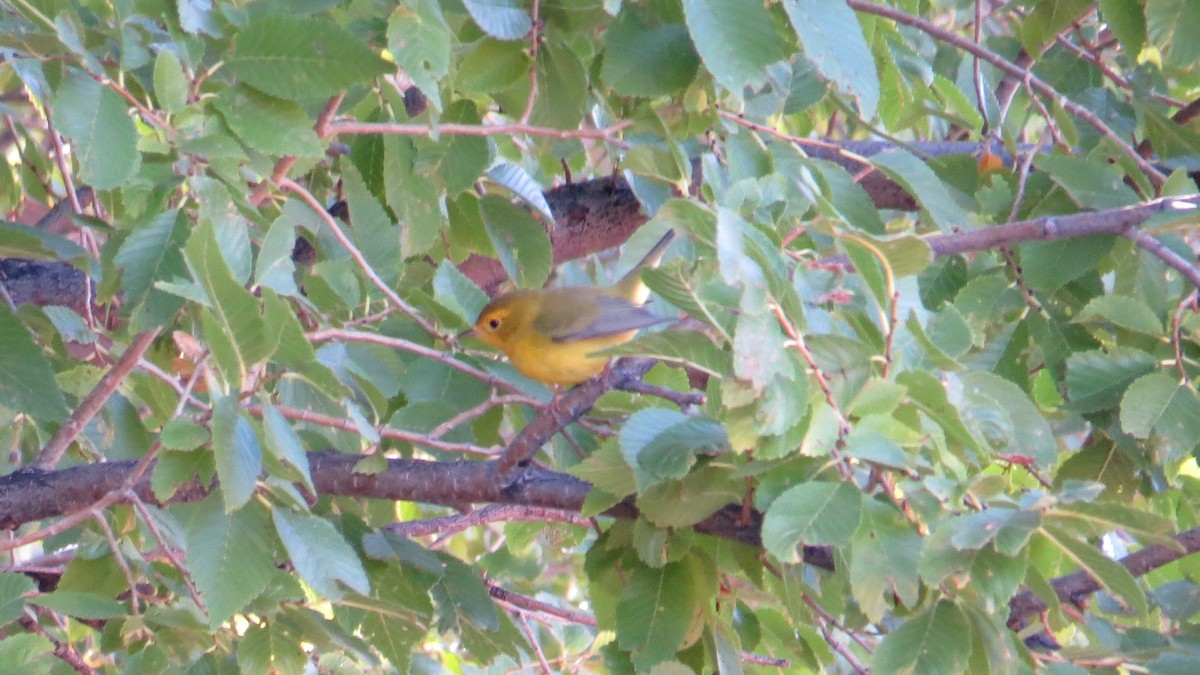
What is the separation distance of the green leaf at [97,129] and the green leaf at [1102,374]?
181 centimetres

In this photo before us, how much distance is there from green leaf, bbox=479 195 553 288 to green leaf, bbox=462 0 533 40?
2.21 feet

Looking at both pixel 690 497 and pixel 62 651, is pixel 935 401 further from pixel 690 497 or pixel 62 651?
pixel 62 651

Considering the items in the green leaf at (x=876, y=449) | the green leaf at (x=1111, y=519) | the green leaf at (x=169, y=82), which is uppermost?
the green leaf at (x=169, y=82)

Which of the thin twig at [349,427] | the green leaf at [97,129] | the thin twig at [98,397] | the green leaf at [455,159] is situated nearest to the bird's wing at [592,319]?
the green leaf at [455,159]

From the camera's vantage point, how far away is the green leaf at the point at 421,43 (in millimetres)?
2186

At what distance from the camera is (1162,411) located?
2355 mm

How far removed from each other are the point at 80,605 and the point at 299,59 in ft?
3.35

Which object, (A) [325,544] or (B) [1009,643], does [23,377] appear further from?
(B) [1009,643]

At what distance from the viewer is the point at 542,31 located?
2.57 metres

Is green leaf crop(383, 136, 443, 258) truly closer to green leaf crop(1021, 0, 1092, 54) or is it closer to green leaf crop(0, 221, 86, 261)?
green leaf crop(0, 221, 86, 261)

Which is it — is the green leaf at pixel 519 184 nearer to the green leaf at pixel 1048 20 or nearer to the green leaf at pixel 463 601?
the green leaf at pixel 463 601

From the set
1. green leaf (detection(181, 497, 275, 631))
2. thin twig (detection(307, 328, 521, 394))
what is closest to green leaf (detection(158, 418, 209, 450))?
green leaf (detection(181, 497, 275, 631))

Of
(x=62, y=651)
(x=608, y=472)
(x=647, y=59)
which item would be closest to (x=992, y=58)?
(x=647, y=59)

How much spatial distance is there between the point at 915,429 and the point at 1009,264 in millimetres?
1423
